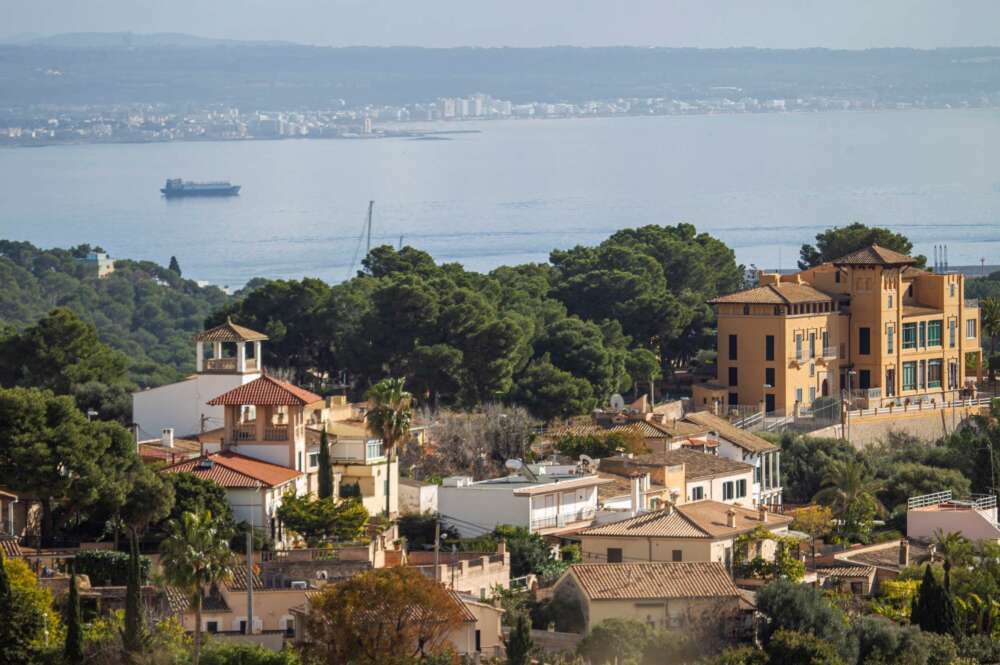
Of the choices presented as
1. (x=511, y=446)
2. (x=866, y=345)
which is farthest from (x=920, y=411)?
(x=511, y=446)

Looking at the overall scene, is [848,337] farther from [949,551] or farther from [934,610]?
[934,610]

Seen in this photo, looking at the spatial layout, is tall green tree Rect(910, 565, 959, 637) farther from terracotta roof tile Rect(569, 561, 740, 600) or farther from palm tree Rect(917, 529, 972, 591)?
terracotta roof tile Rect(569, 561, 740, 600)

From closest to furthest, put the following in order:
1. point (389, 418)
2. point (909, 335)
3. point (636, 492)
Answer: point (389, 418)
point (636, 492)
point (909, 335)

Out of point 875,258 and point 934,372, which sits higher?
point 875,258

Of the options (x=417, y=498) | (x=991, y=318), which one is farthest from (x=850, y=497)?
(x=991, y=318)

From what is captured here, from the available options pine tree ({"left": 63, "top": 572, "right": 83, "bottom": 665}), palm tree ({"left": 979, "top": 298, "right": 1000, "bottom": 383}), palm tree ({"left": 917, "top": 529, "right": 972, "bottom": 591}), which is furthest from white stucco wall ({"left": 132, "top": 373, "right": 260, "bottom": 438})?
palm tree ({"left": 979, "top": 298, "right": 1000, "bottom": 383})

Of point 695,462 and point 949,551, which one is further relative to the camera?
point 695,462
